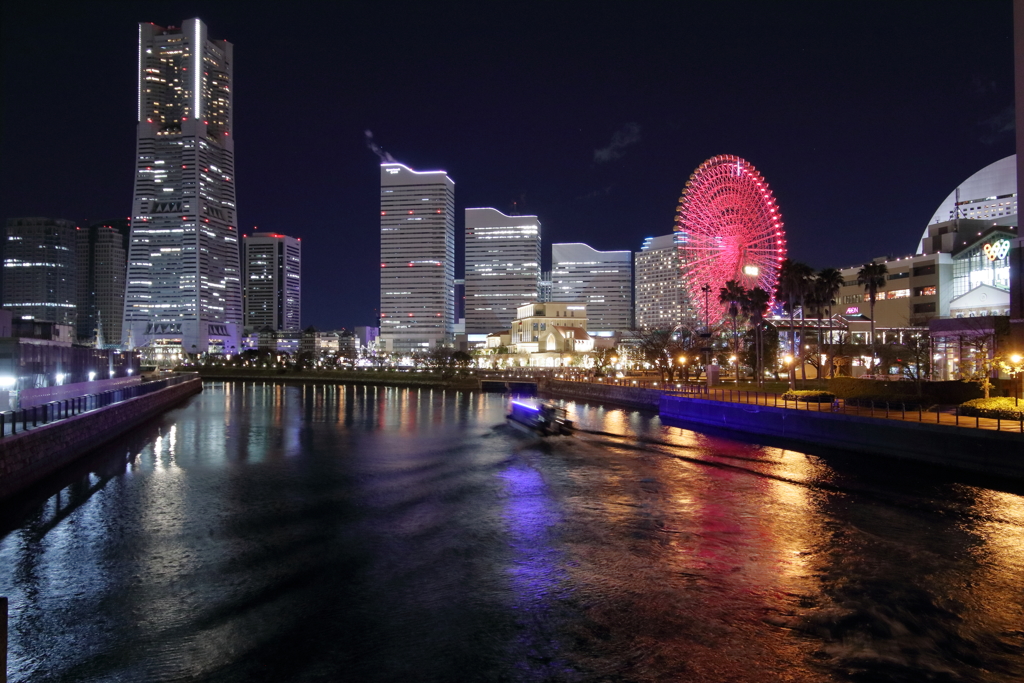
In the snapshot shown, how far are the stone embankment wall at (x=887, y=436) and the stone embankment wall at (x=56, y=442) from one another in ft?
127

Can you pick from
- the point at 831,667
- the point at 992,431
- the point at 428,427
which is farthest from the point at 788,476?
the point at 428,427

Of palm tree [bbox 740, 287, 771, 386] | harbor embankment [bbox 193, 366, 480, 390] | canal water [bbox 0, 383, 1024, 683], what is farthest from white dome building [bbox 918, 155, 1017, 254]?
canal water [bbox 0, 383, 1024, 683]

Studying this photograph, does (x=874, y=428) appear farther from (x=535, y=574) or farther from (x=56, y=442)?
(x=56, y=442)

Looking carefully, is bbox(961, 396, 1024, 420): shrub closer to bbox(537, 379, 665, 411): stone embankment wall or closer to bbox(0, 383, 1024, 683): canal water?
bbox(0, 383, 1024, 683): canal water

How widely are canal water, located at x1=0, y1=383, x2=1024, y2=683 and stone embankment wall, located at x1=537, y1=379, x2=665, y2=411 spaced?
33555 mm

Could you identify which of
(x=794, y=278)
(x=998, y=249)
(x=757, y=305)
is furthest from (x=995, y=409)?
(x=998, y=249)

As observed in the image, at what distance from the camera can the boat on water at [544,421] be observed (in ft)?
159

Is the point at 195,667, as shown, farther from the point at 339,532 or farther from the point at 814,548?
the point at 814,548

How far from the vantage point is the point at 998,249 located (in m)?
77.7

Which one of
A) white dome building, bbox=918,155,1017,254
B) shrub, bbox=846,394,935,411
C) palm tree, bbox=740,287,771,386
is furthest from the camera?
white dome building, bbox=918,155,1017,254

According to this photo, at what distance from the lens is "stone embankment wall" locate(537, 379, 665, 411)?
2704 inches

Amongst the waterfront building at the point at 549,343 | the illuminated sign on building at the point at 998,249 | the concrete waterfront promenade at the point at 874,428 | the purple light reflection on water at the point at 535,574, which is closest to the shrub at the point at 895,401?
the concrete waterfront promenade at the point at 874,428

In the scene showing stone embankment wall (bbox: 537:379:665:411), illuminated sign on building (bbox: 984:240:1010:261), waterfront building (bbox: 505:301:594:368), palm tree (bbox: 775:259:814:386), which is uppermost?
illuminated sign on building (bbox: 984:240:1010:261)

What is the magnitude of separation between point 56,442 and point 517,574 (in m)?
25.3
